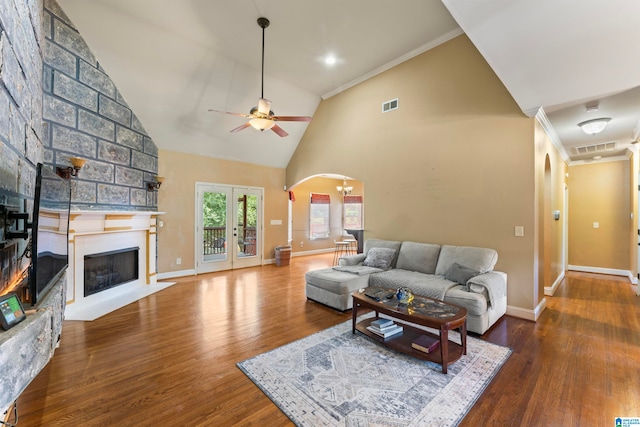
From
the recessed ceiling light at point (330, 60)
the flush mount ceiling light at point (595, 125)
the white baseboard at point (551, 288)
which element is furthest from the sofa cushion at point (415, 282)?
the recessed ceiling light at point (330, 60)

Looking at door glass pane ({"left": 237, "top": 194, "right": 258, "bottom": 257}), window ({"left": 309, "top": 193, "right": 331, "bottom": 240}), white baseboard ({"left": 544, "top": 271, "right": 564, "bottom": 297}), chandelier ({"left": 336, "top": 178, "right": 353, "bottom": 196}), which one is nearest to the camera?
white baseboard ({"left": 544, "top": 271, "right": 564, "bottom": 297})

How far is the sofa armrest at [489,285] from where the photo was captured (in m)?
3.27

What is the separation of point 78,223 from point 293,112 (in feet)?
14.9

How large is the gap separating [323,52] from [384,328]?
440 centimetres

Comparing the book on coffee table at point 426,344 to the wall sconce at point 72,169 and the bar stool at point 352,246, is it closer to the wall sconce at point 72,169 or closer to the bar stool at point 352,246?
A: the wall sconce at point 72,169

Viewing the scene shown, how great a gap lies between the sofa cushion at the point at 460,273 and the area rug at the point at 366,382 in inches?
31.6

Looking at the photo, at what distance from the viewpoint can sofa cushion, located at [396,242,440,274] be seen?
423cm

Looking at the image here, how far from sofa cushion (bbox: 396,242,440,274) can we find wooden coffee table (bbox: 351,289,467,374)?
1.34 m

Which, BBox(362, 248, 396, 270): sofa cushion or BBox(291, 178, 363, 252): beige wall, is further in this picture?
BBox(291, 178, 363, 252): beige wall

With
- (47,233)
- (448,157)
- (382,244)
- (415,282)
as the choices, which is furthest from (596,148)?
(47,233)

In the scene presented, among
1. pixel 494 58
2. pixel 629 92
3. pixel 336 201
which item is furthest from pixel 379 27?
pixel 336 201

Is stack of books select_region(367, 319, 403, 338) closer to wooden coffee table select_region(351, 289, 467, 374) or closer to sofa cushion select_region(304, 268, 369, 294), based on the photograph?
wooden coffee table select_region(351, 289, 467, 374)

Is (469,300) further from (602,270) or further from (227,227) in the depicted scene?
(602,270)

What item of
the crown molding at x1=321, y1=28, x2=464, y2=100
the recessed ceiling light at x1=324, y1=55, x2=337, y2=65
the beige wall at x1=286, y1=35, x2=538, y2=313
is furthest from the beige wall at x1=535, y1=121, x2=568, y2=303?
the recessed ceiling light at x1=324, y1=55, x2=337, y2=65
